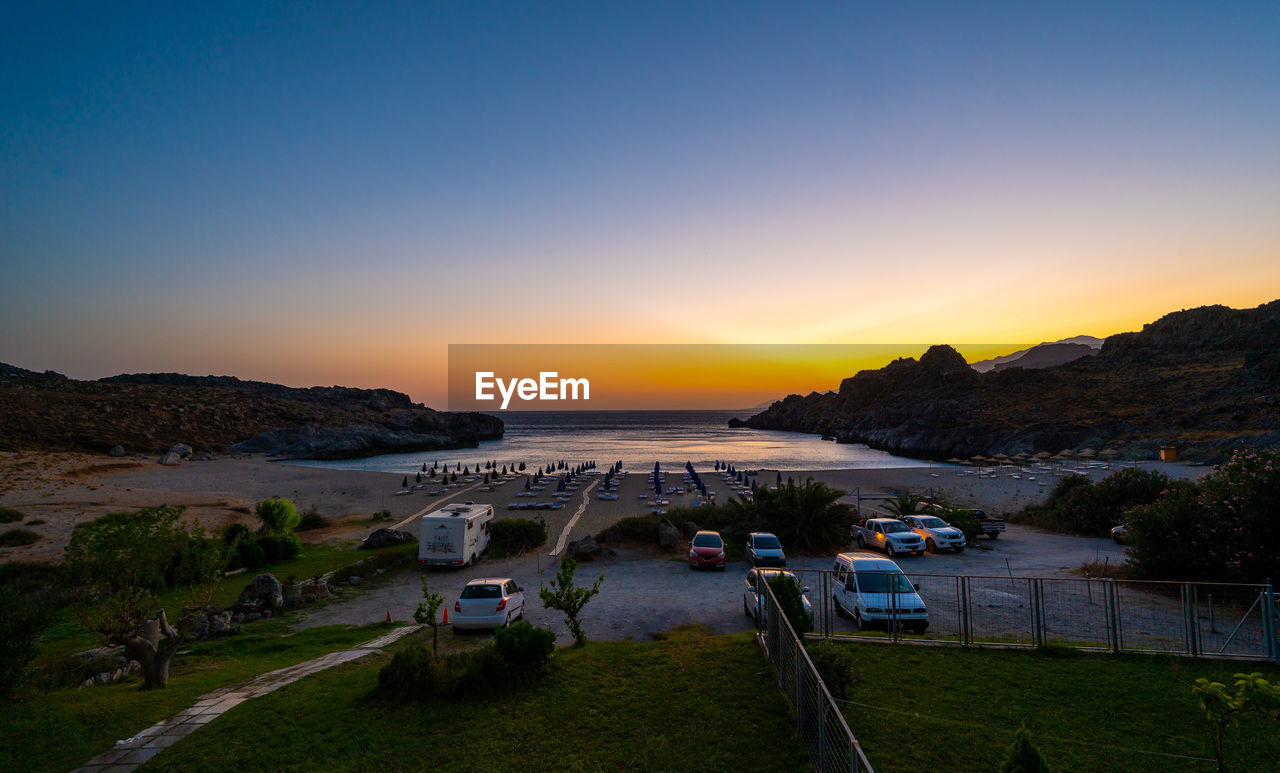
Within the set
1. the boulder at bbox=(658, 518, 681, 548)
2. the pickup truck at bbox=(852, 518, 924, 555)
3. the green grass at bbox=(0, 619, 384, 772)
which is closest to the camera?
the green grass at bbox=(0, 619, 384, 772)

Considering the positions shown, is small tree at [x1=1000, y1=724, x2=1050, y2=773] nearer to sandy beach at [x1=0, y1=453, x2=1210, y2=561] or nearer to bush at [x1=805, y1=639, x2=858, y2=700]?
bush at [x1=805, y1=639, x2=858, y2=700]

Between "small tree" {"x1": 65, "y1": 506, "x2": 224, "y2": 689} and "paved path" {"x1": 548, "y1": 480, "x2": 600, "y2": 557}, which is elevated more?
"small tree" {"x1": 65, "y1": 506, "x2": 224, "y2": 689}

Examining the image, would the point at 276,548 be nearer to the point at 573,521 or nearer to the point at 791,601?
the point at 573,521

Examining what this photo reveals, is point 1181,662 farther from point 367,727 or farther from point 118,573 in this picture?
point 118,573

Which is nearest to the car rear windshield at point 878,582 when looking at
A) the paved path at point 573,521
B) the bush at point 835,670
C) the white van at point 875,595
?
the white van at point 875,595

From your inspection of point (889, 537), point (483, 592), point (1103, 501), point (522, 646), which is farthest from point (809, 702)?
point (1103, 501)

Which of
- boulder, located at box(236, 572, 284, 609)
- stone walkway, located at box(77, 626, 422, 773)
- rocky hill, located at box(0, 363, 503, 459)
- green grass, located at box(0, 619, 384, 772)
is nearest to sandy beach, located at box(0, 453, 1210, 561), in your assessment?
boulder, located at box(236, 572, 284, 609)

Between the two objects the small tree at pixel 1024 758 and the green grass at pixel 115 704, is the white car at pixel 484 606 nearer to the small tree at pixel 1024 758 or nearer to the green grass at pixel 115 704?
the green grass at pixel 115 704
